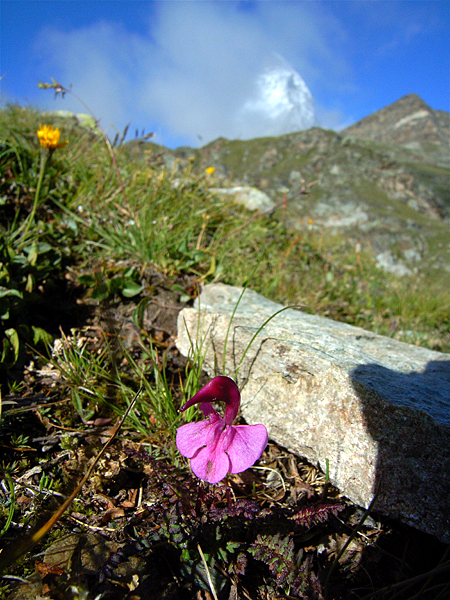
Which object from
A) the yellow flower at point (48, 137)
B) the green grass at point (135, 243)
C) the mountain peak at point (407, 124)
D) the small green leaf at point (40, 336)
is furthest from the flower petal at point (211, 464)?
the mountain peak at point (407, 124)

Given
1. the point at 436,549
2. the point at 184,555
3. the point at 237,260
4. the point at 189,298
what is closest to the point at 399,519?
the point at 436,549

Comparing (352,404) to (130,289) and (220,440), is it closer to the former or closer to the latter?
(220,440)

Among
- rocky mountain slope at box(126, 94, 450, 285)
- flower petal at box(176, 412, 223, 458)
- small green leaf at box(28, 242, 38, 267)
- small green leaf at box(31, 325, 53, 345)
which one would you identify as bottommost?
small green leaf at box(31, 325, 53, 345)

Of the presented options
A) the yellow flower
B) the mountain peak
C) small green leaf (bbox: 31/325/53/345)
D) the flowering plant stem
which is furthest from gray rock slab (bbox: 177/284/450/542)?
the mountain peak

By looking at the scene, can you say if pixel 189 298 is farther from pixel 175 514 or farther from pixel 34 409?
pixel 175 514

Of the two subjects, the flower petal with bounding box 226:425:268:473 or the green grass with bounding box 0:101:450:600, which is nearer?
the flower petal with bounding box 226:425:268:473

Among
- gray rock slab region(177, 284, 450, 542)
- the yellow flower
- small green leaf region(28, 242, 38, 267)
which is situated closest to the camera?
gray rock slab region(177, 284, 450, 542)

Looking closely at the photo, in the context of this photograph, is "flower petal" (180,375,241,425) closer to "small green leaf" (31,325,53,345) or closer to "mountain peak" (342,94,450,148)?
"small green leaf" (31,325,53,345)

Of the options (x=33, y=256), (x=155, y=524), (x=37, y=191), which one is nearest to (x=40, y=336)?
(x=33, y=256)
